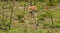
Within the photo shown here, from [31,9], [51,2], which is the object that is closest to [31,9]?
[31,9]

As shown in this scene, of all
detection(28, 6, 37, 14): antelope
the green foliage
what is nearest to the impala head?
detection(28, 6, 37, 14): antelope

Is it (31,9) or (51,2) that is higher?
(31,9)

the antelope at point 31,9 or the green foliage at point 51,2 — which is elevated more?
the antelope at point 31,9

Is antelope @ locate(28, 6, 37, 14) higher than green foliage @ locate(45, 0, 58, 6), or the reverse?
antelope @ locate(28, 6, 37, 14)

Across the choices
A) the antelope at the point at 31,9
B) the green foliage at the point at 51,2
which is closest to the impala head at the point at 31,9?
the antelope at the point at 31,9

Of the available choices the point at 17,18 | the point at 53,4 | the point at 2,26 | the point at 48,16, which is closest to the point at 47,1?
the point at 53,4

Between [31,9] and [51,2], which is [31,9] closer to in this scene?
[31,9]

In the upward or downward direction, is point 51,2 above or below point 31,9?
below

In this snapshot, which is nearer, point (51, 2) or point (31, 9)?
point (31, 9)

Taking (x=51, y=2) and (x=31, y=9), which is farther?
(x=51, y=2)

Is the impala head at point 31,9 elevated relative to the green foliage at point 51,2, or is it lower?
elevated

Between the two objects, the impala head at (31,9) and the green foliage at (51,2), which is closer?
the impala head at (31,9)

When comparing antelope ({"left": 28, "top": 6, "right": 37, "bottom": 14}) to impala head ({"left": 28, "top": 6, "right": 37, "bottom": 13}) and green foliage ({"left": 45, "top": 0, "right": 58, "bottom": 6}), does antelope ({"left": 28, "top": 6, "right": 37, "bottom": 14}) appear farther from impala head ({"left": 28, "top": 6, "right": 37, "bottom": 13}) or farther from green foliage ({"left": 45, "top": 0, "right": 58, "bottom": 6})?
green foliage ({"left": 45, "top": 0, "right": 58, "bottom": 6})

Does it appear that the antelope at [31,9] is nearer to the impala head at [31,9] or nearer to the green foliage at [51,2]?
the impala head at [31,9]
